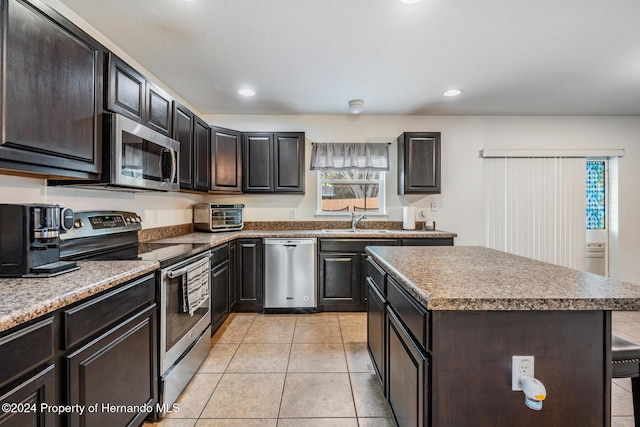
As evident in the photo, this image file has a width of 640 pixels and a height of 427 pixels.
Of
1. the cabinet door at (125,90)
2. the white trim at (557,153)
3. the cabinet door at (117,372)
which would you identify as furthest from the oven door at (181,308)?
the white trim at (557,153)

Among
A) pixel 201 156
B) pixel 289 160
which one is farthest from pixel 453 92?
pixel 201 156

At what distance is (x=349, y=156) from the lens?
384cm

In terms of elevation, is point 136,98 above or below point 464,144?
below

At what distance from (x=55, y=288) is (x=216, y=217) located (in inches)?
91.8

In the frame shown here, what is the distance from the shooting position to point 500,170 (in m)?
3.92

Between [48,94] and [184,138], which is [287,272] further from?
[48,94]

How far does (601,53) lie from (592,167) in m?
2.27

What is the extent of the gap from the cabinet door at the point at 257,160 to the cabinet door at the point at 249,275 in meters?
0.78

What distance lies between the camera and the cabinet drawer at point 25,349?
0.79 meters

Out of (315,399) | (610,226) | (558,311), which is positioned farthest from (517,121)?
(315,399)

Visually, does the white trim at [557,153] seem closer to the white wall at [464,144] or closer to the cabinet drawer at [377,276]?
the white wall at [464,144]

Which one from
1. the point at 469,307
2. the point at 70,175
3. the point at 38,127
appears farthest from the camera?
the point at 70,175

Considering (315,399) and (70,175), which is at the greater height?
(70,175)

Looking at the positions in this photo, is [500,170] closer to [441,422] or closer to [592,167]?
[592,167]
